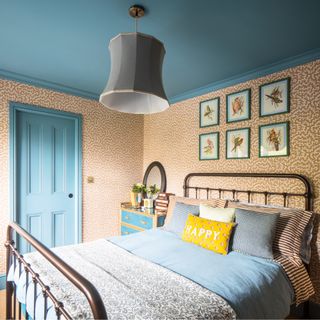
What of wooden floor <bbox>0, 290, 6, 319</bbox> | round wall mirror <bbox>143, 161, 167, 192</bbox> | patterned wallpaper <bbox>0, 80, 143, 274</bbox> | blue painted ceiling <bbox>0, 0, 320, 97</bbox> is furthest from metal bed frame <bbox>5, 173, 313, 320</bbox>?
blue painted ceiling <bbox>0, 0, 320, 97</bbox>

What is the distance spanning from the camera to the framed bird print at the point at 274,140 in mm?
2514

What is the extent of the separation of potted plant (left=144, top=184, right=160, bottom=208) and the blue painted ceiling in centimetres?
167

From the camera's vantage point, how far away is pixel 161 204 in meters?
3.33

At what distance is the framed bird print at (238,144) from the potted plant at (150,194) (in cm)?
122

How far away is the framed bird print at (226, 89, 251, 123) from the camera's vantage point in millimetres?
2844

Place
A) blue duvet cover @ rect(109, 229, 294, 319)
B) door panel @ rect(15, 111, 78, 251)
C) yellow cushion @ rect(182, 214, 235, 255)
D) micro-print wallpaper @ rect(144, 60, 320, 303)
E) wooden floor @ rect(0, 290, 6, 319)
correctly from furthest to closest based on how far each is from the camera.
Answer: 1. door panel @ rect(15, 111, 78, 251)
2. micro-print wallpaper @ rect(144, 60, 320, 303)
3. wooden floor @ rect(0, 290, 6, 319)
4. yellow cushion @ rect(182, 214, 235, 255)
5. blue duvet cover @ rect(109, 229, 294, 319)

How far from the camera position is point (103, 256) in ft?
6.19

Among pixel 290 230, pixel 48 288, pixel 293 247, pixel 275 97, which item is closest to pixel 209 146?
pixel 275 97

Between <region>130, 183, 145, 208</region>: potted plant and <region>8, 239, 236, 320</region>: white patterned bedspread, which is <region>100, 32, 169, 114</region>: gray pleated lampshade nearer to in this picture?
<region>8, 239, 236, 320</region>: white patterned bedspread

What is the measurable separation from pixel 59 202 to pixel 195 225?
197cm

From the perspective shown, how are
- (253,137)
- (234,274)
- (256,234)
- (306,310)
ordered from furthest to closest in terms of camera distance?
(253,137), (306,310), (256,234), (234,274)

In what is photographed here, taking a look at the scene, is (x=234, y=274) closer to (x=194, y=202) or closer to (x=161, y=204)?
(x=194, y=202)

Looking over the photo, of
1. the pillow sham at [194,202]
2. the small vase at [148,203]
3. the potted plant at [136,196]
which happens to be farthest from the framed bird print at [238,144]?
the potted plant at [136,196]

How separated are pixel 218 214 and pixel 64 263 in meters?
1.58
